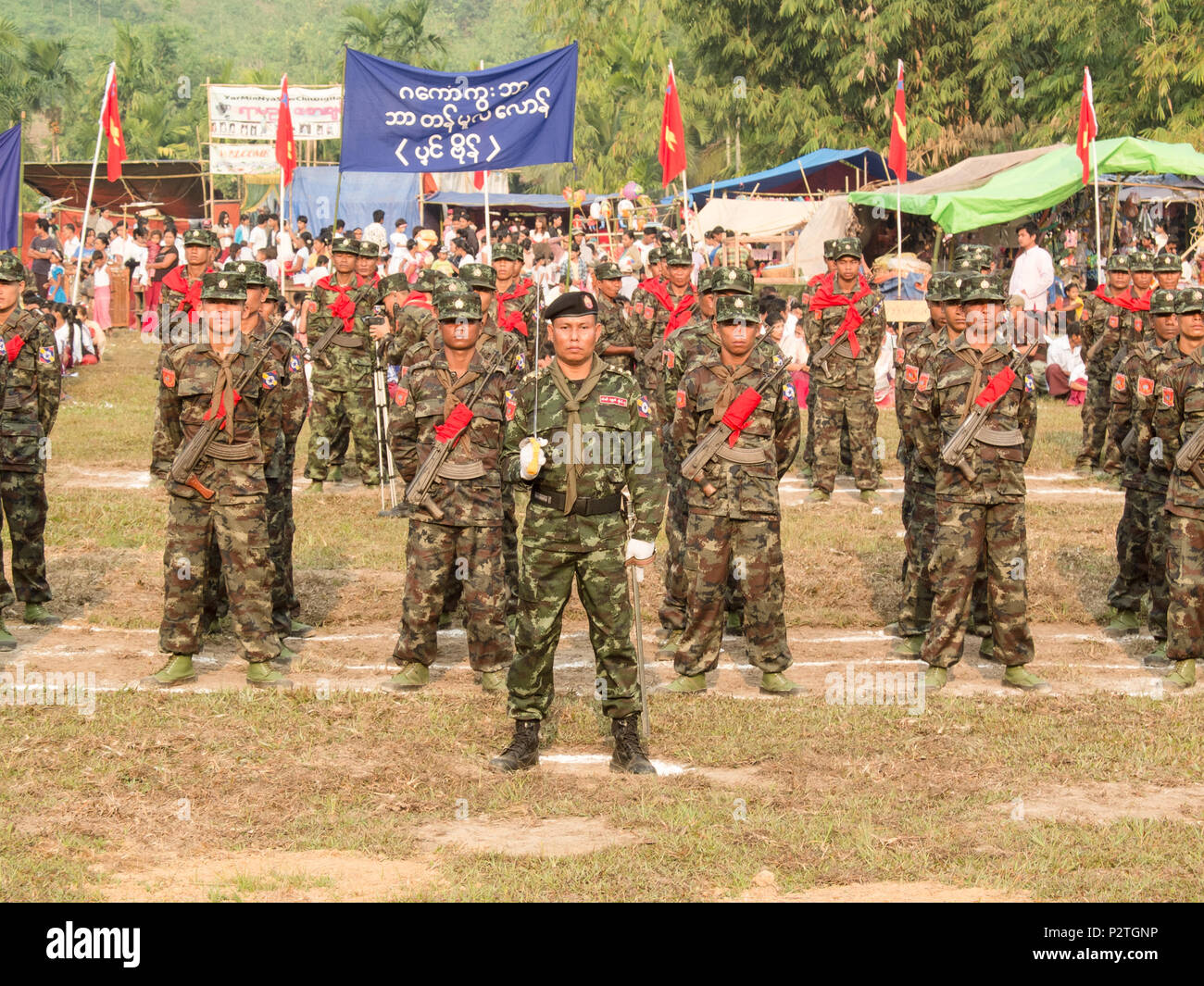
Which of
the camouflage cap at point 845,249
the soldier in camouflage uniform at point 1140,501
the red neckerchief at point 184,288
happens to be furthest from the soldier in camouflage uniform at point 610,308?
the soldier in camouflage uniform at point 1140,501

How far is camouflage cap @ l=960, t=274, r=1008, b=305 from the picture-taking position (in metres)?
9.36

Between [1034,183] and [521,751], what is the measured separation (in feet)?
62.5

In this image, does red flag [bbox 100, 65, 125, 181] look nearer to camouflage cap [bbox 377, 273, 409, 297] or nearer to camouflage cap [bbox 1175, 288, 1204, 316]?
camouflage cap [bbox 377, 273, 409, 297]

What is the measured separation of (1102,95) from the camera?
33.0 meters

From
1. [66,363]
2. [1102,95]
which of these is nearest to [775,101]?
[1102,95]

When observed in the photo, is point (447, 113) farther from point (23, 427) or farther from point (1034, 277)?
point (1034, 277)

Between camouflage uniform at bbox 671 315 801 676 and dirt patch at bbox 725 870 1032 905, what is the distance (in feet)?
9.74

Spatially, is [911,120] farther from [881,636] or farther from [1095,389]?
[881,636]

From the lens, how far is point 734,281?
1013cm

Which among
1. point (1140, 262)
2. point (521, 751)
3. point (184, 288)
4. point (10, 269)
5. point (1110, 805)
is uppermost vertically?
point (1140, 262)

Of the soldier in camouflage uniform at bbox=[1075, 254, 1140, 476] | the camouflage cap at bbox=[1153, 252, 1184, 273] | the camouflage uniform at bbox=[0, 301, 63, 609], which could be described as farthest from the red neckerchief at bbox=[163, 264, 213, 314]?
the soldier in camouflage uniform at bbox=[1075, 254, 1140, 476]

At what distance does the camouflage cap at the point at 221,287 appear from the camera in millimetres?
9281

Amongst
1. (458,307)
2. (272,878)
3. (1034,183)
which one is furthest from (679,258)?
(1034,183)

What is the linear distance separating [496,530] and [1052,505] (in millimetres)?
7705
